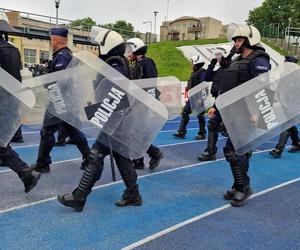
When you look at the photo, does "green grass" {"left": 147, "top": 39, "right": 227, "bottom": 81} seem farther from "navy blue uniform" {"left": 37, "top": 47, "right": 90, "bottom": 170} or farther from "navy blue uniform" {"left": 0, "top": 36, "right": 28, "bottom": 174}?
"navy blue uniform" {"left": 0, "top": 36, "right": 28, "bottom": 174}

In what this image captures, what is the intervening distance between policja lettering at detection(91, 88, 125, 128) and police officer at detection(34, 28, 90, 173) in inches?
53.2

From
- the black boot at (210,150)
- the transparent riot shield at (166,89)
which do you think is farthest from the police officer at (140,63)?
the black boot at (210,150)

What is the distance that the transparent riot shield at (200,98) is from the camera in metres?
9.12

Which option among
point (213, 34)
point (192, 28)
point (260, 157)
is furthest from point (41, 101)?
point (192, 28)

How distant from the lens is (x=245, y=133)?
15.0 ft

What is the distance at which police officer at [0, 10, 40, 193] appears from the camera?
4.52 meters

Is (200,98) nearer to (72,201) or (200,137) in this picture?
(200,137)

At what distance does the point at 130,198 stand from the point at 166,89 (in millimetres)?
3541

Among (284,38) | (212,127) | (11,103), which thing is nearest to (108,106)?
(11,103)

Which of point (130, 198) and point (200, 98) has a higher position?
point (200, 98)

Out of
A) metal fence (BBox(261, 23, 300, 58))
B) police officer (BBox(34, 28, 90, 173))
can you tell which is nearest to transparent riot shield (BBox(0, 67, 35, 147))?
police officer (BBox(34, 28, 90, 173))

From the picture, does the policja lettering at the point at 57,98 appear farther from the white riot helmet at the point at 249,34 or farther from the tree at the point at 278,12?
the tree at the point at 278,12

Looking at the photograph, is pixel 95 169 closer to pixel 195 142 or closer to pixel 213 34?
pixel 195 142

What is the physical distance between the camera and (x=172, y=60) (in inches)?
1141
